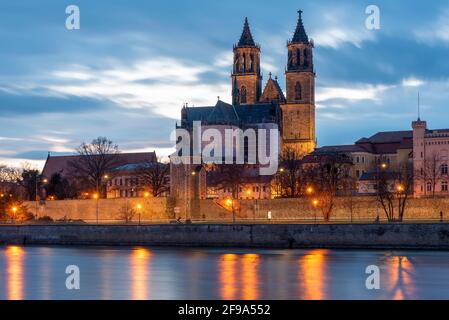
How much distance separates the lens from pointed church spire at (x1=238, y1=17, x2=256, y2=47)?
128000mm

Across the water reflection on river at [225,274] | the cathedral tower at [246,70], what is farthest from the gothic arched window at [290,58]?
the water reflection on river at [225,274]

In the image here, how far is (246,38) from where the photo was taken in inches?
5069

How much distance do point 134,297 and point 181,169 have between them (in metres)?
40.9

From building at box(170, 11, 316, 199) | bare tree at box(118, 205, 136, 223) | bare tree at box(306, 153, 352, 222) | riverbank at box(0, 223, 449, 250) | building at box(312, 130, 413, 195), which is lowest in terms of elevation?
riverbank at box(0, 223, 449, 250)

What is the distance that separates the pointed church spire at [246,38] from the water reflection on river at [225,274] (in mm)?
80754

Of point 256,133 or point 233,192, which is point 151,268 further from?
point 256,133

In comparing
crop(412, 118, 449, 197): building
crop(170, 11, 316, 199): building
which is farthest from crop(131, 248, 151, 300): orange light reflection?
crop(170, 11, 316, 199): building

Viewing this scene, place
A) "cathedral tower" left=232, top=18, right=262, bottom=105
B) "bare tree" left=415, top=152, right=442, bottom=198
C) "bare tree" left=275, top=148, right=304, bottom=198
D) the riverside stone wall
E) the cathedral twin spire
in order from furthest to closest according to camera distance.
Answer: "cathedral tower" left=232, top=18, right=262, bottom=105 → the cathedral twin spire → "bare tree" left=415, top=152, right=442, bottom=198 → "bare tree" left=275, top=148, right=304, bottom=198 → the riverside stone wall

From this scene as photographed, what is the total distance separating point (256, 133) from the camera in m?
117

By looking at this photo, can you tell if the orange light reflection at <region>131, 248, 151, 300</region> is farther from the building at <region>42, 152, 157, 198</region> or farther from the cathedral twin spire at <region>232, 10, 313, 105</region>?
the cathedral twin spire at <region>232, 10, 313, 105</region>

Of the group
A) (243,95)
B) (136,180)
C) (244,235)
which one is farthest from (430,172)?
(243,95)

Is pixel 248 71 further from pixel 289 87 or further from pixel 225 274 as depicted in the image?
pixel 225 274

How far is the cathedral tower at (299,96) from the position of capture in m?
124
